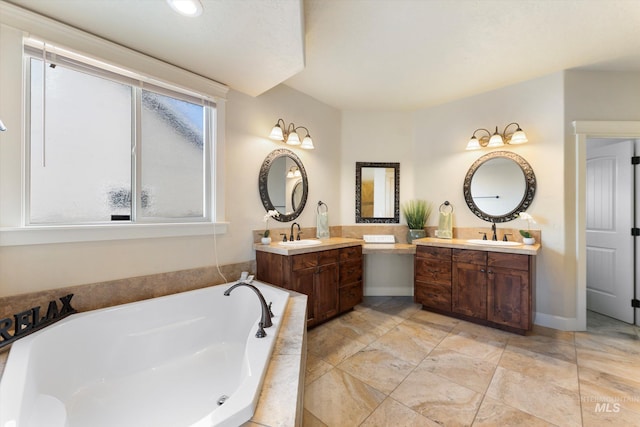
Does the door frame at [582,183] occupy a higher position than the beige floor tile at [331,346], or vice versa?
the door frame at [582,183]

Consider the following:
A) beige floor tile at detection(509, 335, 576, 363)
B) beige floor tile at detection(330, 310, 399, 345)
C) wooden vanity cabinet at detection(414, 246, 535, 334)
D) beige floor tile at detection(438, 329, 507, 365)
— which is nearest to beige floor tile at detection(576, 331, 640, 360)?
beige floor tile at detection(509, 335, 576, 363)

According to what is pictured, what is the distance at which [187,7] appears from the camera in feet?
4.78

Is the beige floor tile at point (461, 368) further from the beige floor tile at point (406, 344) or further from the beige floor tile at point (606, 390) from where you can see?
the beige floor tile at point (606, 390)

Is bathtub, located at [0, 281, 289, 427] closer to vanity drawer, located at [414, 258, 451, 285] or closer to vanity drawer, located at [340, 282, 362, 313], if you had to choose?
vanity drawer, located at [340, 282, 362, 313]

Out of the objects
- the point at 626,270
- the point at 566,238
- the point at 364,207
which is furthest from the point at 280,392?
the point at 626,270

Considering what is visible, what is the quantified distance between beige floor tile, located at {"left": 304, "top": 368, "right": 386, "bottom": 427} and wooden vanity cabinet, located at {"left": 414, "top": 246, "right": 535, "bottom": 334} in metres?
1.56

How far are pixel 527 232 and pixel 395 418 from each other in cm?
231

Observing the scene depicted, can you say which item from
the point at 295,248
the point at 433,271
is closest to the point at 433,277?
the point at 433,271

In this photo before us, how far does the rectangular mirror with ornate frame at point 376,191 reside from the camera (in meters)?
3.57

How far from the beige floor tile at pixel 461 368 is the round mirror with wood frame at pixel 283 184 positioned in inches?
75.3

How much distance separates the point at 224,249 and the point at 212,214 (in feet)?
1.12

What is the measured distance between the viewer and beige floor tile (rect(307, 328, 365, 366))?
2107 mm

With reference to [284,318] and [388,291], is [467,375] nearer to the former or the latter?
[284,318]

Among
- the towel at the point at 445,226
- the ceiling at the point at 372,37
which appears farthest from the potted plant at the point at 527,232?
the ceiling at the point at 372,37
